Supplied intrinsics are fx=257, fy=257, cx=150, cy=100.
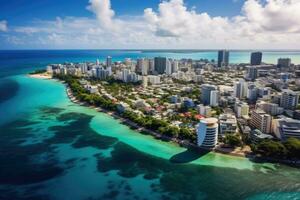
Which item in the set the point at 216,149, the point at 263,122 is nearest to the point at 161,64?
the point at 263,122

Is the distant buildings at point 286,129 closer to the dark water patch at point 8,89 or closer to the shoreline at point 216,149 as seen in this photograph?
the shoreline at point 216,149

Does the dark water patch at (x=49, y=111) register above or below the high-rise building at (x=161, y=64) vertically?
below

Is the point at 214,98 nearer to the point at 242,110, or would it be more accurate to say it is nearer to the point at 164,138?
the point at 242,110

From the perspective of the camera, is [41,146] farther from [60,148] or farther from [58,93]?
[58,93]

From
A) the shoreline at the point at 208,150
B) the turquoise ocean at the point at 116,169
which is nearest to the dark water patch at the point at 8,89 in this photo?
the turquoise ocean at the point at 116,169

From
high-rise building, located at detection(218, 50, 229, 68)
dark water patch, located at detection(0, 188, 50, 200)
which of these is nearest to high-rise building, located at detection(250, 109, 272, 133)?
dark water patch, located at detection(0, 188, 50, 200)

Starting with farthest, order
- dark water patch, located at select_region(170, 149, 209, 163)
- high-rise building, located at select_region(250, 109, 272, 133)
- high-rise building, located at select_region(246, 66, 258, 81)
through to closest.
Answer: high-rise building, located at select_region(246, 66, 258, 81), high-rise building, located at select_region(250, 109, 272, 133), dark water patch, located at select_region(170, 149, 209, 163)

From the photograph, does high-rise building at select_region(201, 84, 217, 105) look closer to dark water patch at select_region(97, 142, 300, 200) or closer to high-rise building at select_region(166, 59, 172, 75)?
dark water patch at select_region(97, 142, 300, 200)

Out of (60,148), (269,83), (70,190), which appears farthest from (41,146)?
(269,83)
